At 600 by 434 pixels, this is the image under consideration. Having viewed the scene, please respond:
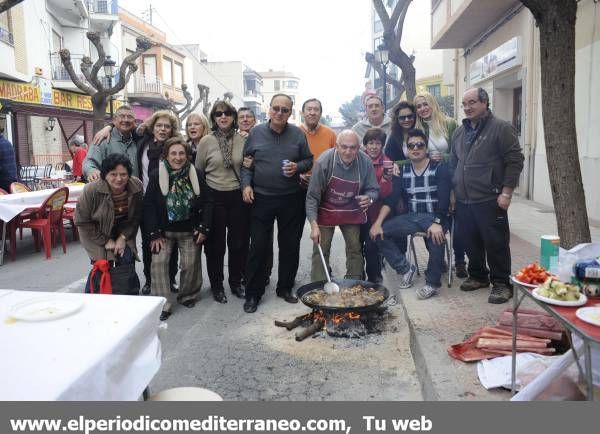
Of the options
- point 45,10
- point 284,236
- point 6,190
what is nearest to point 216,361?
point 284,236

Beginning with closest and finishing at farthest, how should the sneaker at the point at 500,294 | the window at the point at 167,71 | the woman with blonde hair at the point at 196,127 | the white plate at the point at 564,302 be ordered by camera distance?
the white plate at the point at 564,302
the sneaker at the point at 500,294
the woman with blonde hair at the point at 196,127
the window at the point at 167,71

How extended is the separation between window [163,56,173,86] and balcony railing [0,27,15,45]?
838 inches

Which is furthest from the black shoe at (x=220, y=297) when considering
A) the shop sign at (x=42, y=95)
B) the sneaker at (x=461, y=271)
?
the shop sign at (x=42, y=95)

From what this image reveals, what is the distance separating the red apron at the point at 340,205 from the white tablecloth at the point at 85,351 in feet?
9.66

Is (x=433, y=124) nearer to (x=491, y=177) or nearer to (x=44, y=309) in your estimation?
(x=491, y=177)

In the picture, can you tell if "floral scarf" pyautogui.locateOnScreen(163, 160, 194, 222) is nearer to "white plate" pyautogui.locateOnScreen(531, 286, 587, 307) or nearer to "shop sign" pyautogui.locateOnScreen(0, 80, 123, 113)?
"white plate" pyautogui.locateOnScreen(531, 286, 587, 307)

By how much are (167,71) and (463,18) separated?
29413mm

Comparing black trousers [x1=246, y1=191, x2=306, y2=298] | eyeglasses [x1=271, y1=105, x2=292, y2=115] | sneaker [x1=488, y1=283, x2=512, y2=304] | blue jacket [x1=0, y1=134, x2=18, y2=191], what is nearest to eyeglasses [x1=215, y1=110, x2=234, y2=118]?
eyeglasses [x1=271, y1=105, x2=292, y2=115]

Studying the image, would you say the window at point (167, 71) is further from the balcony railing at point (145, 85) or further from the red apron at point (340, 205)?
the red apron at point (340, 205)

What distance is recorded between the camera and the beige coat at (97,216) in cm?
462

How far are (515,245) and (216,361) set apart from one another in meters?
4.89

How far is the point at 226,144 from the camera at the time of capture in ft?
17.9

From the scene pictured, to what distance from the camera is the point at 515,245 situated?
23.9 ft

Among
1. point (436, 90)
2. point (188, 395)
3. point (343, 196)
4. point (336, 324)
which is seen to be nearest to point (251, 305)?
point (336, 324)
